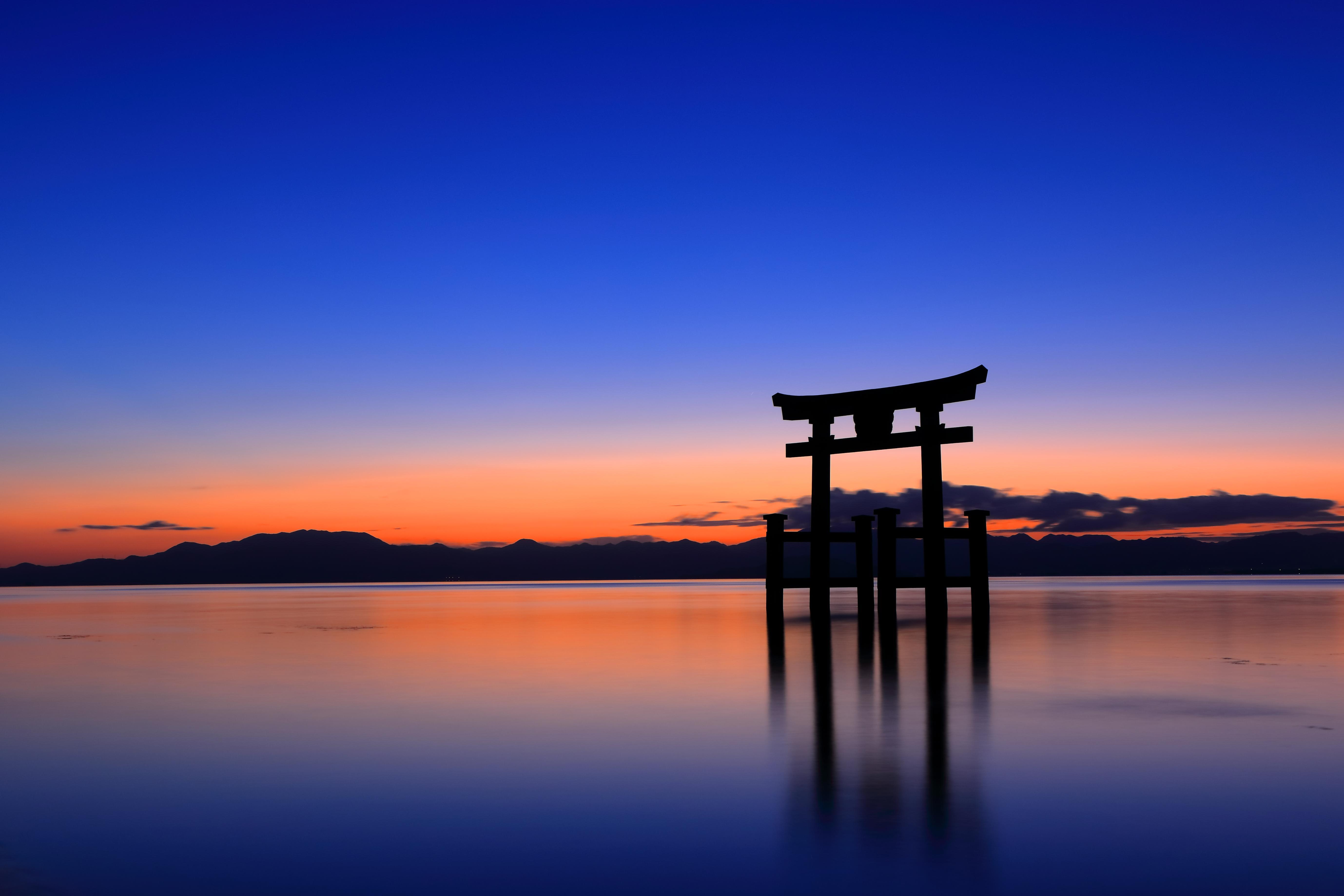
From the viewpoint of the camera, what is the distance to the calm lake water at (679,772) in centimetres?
435

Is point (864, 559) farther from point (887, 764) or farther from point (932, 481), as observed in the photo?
point (887, 764)

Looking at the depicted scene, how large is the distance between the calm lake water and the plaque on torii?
198 inches

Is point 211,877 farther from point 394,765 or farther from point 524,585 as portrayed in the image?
point 524,585

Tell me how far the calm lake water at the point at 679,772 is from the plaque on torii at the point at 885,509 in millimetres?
5026

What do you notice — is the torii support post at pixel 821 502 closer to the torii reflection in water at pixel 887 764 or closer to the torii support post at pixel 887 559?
the torii support post at pixel 887 559

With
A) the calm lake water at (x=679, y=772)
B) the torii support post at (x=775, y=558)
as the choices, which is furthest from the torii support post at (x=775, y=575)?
the calm lake water at (x=679, y=772)

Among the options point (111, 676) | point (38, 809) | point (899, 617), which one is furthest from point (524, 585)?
point (38, 809)

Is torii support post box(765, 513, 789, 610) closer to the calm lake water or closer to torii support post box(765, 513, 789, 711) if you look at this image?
torii support post box(765, 513, 789, 711)

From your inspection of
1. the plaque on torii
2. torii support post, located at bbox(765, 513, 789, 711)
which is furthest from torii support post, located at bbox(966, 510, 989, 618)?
torii support post, located at bbox(765, 513, 789, 711)

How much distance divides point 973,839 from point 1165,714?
4717mm

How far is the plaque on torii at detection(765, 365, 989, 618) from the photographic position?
2009 centimetres

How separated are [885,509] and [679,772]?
15941 mm

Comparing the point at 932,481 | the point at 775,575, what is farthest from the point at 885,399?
the point at 775,575

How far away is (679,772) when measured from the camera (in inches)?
253
